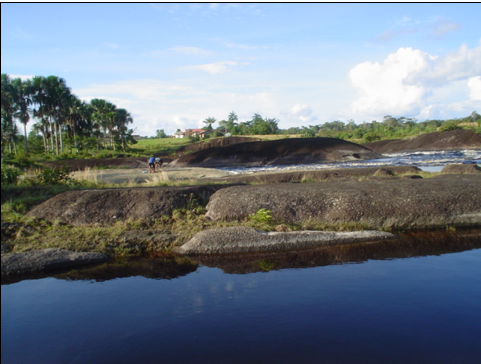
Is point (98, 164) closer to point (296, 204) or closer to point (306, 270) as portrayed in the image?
point (296, 204)

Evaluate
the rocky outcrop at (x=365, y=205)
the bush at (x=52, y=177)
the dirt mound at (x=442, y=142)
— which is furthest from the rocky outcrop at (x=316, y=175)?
the dirt mound at (x=442, y=142)

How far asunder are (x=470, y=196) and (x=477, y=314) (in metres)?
7.11

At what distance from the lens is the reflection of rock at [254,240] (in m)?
9.46

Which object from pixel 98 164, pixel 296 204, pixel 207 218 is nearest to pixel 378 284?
pixel 296 204

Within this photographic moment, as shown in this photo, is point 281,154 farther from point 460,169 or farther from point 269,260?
point 269,260

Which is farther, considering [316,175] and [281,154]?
[281,154]

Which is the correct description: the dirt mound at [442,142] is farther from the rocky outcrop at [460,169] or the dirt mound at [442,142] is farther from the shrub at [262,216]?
the shrub at [262,216]

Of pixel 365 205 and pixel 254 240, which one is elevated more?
pixel 365 205

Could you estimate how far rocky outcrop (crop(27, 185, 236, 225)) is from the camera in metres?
10.7

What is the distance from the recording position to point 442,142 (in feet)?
167

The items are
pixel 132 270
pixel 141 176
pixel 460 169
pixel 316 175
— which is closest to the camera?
pixel 132 270

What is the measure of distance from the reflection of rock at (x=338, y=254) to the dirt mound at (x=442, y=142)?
43812 mm

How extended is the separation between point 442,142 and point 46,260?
52.3 metres

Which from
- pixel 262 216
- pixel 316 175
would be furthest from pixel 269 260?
pixel 316 175
